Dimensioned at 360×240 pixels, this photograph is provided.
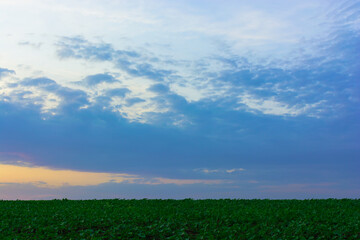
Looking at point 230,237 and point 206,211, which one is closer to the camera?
point 230,237

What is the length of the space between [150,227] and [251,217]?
3.97 meters

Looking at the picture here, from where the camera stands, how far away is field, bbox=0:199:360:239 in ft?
40.4

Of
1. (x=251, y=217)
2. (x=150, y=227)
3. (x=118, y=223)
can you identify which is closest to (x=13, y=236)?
(x=118, y=223)

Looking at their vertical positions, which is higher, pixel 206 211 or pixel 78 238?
pixel 206 211

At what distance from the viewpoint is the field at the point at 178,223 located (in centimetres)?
1233

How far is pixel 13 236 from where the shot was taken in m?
12.7

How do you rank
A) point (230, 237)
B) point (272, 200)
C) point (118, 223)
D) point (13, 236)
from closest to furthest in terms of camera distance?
1. point (230, 237)
2. point (13, 236)
3. point (118, 223)
4. point (272, 200)

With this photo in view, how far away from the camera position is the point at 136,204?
727 inches

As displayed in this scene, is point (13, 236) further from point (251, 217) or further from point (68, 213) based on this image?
point (251, 217)

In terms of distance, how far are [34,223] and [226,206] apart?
8.33 metres

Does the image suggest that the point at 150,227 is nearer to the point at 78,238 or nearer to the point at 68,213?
the point at 78,238

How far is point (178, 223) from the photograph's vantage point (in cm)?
1330

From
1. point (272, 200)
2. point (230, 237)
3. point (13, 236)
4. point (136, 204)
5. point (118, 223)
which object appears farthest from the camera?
point (272, 200)

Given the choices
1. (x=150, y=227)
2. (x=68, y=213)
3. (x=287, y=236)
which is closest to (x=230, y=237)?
(x=287, y=236)
